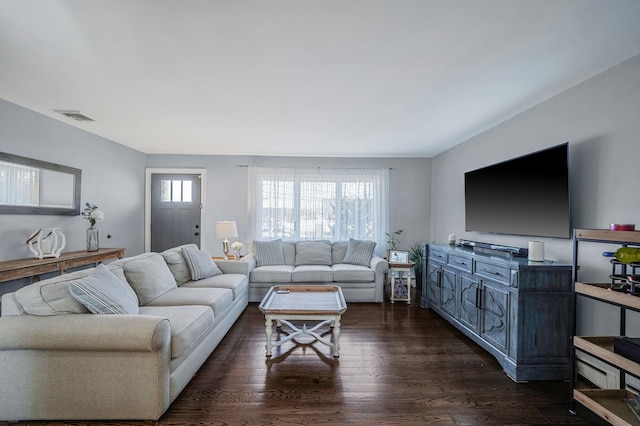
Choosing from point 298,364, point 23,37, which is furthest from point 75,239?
point 298,364

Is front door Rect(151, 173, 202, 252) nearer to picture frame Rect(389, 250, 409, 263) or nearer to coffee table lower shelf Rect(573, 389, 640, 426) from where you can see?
picture frame Rect(389, 250, 409, 263)

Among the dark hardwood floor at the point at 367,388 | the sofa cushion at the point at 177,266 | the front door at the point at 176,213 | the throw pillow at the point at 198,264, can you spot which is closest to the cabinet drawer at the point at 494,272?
the dark hardwood floor at the point at 367,388

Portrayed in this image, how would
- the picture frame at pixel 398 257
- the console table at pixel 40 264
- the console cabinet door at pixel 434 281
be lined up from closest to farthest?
the console table at pixel 40 264 < the console cabinet door at pixel 434 281 < the picture frame at pixel 398 257

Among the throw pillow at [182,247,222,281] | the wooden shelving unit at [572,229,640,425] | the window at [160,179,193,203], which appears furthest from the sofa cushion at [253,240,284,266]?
the wooden shelving unit at [572,229,640,425]

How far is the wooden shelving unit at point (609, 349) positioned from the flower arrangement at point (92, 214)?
16.8ft

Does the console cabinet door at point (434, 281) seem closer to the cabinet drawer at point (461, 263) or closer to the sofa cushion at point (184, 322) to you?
the cabinet drawer at point (461, 263)

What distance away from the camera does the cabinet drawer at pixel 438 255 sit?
343 centimetres

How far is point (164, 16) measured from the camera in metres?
1.57

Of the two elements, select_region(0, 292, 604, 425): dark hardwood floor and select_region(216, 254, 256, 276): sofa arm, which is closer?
select_region(0, 292, 604, 425): dark hardwood floor

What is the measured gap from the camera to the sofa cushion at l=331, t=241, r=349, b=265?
4730 millimetres

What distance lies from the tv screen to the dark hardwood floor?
1.30 m

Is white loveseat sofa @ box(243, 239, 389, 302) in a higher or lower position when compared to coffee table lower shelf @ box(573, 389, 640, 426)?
higher

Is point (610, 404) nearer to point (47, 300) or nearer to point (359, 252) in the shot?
point (359, 252)

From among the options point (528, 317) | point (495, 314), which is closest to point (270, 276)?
point (495, 314)
